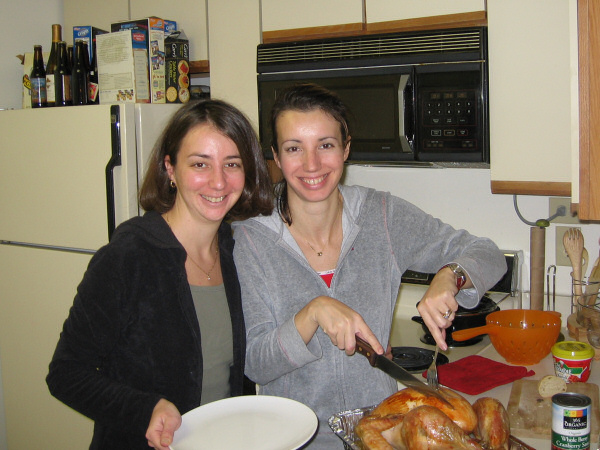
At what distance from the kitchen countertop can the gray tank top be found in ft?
1.93

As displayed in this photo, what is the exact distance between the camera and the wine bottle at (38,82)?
252 cm

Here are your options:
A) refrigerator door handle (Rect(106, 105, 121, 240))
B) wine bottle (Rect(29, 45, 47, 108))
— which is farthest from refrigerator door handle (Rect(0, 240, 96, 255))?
wine bottle (Rect(29, 45, 47, 108))

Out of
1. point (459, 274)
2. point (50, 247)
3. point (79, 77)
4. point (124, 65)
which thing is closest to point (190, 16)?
point (124, 65)

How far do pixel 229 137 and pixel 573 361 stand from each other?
0.99 meters

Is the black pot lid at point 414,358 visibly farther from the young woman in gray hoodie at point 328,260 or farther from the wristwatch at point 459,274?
the wristwatch at point 459,274

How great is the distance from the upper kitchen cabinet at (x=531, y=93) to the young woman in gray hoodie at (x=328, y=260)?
0.51m

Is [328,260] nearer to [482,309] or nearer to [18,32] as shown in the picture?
[482,309]

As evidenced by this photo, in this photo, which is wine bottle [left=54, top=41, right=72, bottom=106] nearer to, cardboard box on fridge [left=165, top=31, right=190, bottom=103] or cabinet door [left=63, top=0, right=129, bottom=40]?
cabinet door [left=63, top=0, right=129, bottom=40]

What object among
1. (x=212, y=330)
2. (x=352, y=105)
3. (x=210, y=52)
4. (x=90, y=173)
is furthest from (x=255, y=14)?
(x=212, y=330)

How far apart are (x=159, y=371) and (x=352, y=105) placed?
1.10 metres

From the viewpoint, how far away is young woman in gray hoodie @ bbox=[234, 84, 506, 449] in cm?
133

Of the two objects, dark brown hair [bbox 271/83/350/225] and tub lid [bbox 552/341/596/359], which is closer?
dark brown hair [bbox 271/83/350/225]

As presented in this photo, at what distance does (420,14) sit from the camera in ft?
6.33

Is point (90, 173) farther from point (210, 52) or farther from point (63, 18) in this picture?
point (63, 18)
